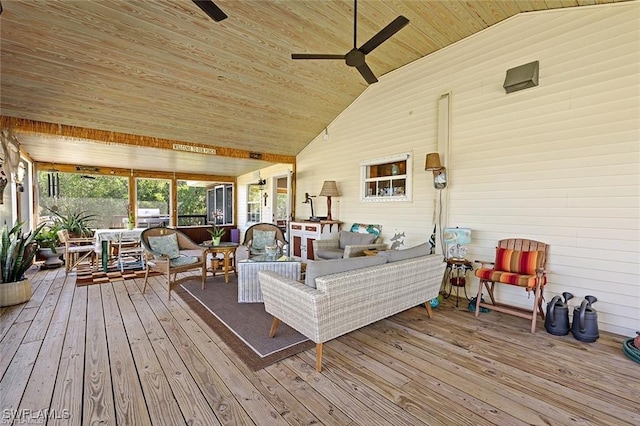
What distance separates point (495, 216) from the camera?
3811 mm

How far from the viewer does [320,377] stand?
217cm

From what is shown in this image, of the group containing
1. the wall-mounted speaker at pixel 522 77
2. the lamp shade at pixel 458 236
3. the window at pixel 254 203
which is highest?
the wall-mounted speaker at pixel 522 77

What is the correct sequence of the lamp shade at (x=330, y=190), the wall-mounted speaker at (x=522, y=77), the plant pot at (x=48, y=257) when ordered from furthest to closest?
the lamp shade at (x=330, y=190) → the plant pot at (x=48, y=257) → the wall-mounted speaker at (x=522, y=77)

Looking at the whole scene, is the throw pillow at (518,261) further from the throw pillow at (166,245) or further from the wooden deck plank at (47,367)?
the throw pillow at (166,245)

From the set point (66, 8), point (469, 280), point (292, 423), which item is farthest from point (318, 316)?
point (66, 8)

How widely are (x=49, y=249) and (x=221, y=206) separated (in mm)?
5101

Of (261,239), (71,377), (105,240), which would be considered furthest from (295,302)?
(105,240)

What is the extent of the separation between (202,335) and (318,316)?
54.4 inches

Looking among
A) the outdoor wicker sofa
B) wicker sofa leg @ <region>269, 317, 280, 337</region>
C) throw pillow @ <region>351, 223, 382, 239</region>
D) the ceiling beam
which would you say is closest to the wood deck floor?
the outdoor wicker sofa

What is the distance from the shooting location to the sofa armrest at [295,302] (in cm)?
220

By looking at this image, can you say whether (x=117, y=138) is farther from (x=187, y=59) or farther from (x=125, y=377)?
(x=125, y=377)

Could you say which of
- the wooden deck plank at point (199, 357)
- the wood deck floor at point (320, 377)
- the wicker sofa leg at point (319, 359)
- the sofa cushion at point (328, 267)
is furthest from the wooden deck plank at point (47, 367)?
the sofa cushion at point (328, 267)

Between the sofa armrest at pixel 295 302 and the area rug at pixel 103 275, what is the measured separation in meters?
3.62

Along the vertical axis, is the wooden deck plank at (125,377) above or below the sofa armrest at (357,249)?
below
